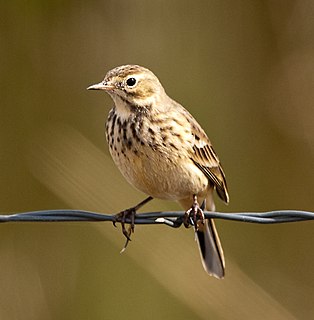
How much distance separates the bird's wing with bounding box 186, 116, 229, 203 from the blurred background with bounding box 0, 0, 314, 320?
1.63 meters

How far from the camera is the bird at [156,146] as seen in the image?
5.86m

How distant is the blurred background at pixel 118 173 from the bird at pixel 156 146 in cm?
159

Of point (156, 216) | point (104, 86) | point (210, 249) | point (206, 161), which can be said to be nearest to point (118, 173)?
point (210, 249)

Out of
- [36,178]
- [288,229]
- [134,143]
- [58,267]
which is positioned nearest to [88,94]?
[36,178]

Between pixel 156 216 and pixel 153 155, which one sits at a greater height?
pixel 153 155

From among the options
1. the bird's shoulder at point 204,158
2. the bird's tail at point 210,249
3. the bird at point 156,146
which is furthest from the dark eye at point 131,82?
the bird's tail at point 210,249

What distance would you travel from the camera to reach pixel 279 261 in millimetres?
8453

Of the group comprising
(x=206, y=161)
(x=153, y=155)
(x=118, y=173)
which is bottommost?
(x=118, y=173)

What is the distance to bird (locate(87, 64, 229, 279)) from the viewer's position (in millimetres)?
5859

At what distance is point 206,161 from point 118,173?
79.8 inches

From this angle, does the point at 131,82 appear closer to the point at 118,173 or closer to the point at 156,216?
the point at 156,216

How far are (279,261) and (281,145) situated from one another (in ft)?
3.68

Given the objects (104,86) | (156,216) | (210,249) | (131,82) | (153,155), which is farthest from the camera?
(210,249)

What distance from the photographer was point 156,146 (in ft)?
19.2
